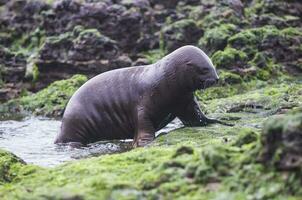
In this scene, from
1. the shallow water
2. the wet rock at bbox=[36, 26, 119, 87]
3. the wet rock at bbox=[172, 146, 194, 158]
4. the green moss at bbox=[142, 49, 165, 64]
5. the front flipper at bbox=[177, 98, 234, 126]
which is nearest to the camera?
the wet rock at bbox=[172, 146, 194, 158]

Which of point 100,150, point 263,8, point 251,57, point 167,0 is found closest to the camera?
point 100,150

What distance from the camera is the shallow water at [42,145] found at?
29.1 feet

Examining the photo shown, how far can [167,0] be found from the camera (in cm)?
2152

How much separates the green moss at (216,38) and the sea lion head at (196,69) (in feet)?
26.6

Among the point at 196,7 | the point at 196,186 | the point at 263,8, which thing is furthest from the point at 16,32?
the point at 196,186

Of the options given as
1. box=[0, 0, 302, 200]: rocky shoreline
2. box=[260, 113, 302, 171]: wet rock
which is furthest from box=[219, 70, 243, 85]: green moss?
box=[260, 113, 302, 171]: wet rock

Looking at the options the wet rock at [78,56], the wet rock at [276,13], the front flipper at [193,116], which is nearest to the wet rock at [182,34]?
the wet rock at [78,56]

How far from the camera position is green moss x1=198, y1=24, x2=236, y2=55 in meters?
17.6

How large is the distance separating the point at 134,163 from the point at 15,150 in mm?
4429

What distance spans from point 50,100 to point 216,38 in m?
5.31

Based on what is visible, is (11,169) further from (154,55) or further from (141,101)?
(154,55)

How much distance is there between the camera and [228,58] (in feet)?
54.0

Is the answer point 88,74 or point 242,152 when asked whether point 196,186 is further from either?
point 88,74

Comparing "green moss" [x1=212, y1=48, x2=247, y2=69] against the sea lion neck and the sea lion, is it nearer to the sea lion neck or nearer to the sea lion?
the sea lion
